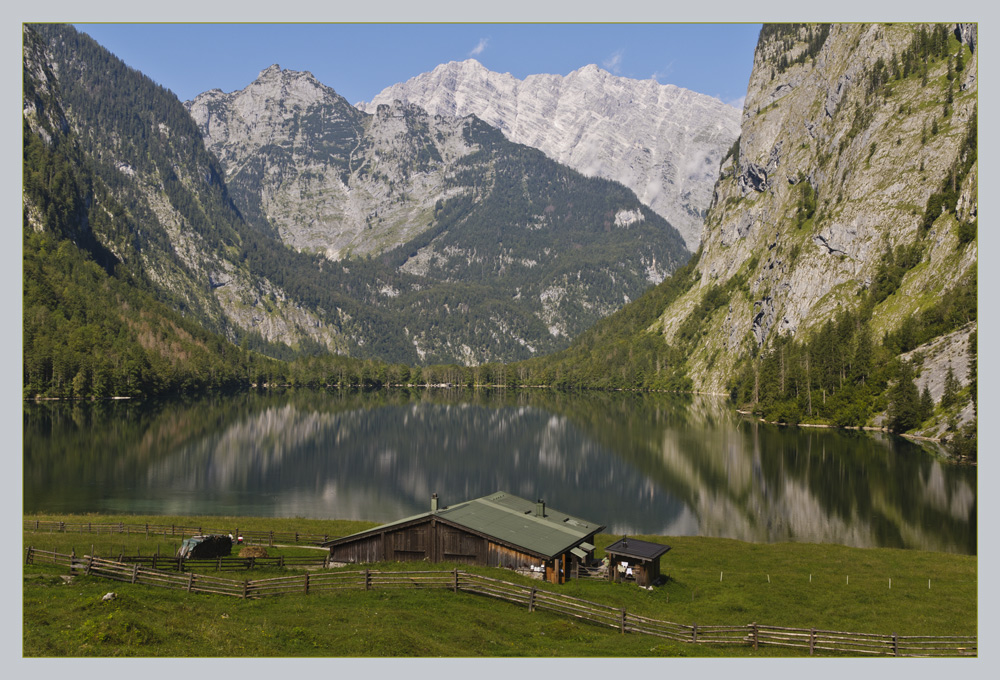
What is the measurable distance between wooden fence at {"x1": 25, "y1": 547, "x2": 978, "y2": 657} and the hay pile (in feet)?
42.9

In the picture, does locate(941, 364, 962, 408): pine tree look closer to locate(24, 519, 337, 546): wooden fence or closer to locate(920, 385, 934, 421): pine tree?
locate(920, 385, 934, 421): pine tree

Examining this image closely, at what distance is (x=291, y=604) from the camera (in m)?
36.8

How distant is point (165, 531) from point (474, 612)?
136ft

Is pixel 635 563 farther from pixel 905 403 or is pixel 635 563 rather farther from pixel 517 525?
pixel 905 403

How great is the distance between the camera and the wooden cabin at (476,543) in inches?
1874

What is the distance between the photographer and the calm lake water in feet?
267

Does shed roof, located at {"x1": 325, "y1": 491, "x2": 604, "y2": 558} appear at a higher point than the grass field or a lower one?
higher

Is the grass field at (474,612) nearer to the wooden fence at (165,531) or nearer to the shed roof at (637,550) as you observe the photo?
the shed roof at (637,550)

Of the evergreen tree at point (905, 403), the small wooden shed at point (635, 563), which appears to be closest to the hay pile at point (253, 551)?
the small wooden shed at point (635, 563)

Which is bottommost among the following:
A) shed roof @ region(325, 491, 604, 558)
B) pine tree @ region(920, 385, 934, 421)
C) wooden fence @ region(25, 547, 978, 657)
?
wooden fence @ region(25, 547, 978, 657)

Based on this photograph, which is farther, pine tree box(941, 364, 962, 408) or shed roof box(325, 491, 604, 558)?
pine tree box(941, 364, 962, 408)

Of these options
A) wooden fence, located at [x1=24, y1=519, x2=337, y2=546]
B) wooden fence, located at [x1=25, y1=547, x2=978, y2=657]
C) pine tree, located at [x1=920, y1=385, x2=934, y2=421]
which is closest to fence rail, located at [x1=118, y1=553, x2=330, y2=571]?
wooden fence, located at [x1=25, y1=547, x2=978, y2=657]

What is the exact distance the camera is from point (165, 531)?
217ft

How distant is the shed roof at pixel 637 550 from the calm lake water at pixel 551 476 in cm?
2633
